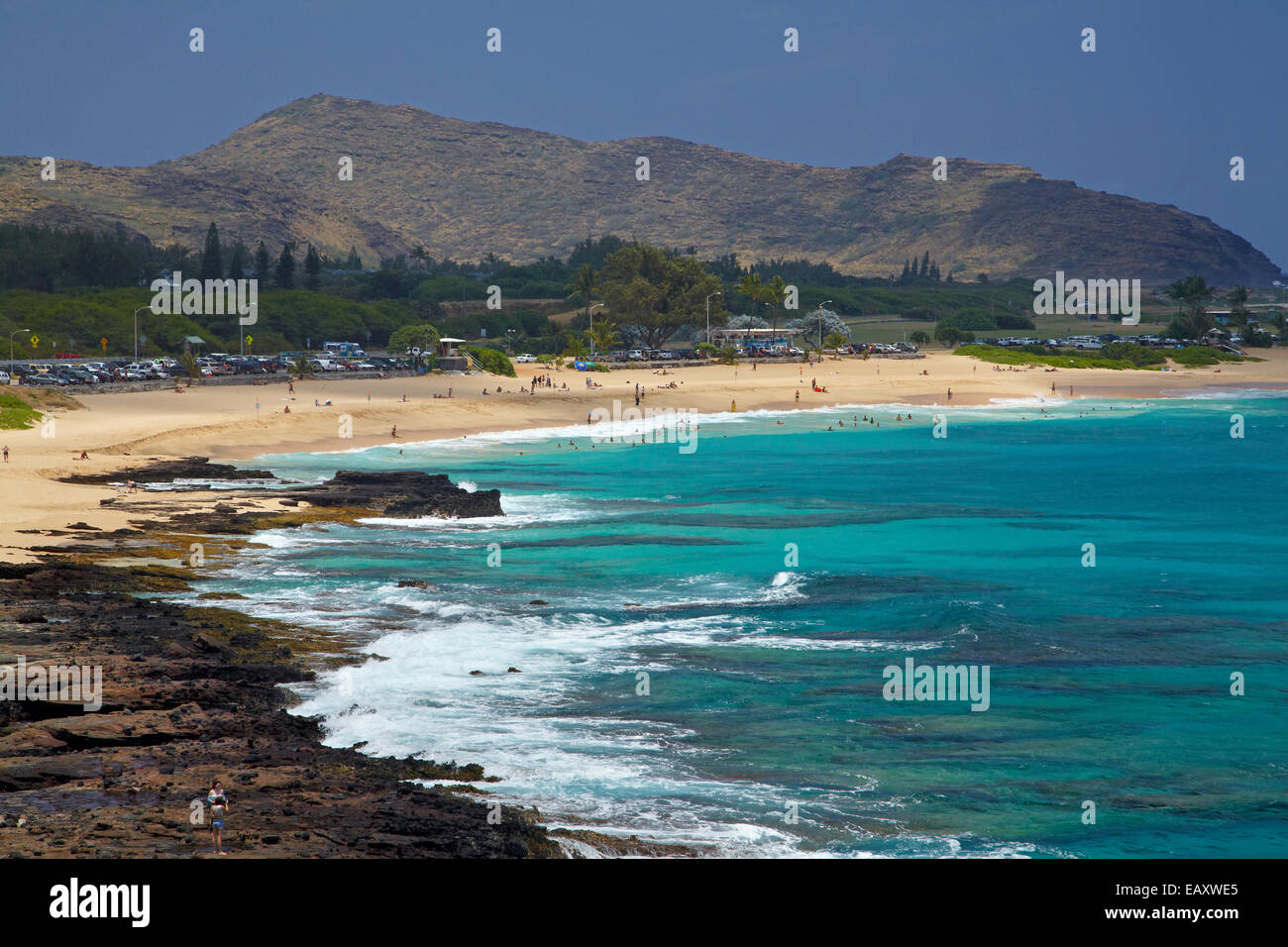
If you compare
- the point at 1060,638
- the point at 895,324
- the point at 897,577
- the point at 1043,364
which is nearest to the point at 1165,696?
the point at 1060,638

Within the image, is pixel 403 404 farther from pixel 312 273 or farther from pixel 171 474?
pixel 312 273

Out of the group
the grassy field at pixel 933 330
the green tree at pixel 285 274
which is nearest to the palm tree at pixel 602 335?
the green tree at pixel 285 274

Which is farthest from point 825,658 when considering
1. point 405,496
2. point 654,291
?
point 654,291

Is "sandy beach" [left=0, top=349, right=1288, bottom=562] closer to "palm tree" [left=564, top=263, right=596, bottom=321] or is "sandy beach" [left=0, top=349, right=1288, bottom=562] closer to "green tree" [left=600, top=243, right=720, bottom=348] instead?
"green tree" [left=600, top=243, right=720, bottom=348]

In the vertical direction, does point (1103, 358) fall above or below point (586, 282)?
below

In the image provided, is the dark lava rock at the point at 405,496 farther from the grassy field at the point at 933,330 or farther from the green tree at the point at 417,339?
the grassy field at the point at 933,330

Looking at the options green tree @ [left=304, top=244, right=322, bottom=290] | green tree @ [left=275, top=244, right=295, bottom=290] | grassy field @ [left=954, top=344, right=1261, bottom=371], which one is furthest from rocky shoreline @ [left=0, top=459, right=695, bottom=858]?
green tree @ [left=304, top=244, right=322, bottom=290]
